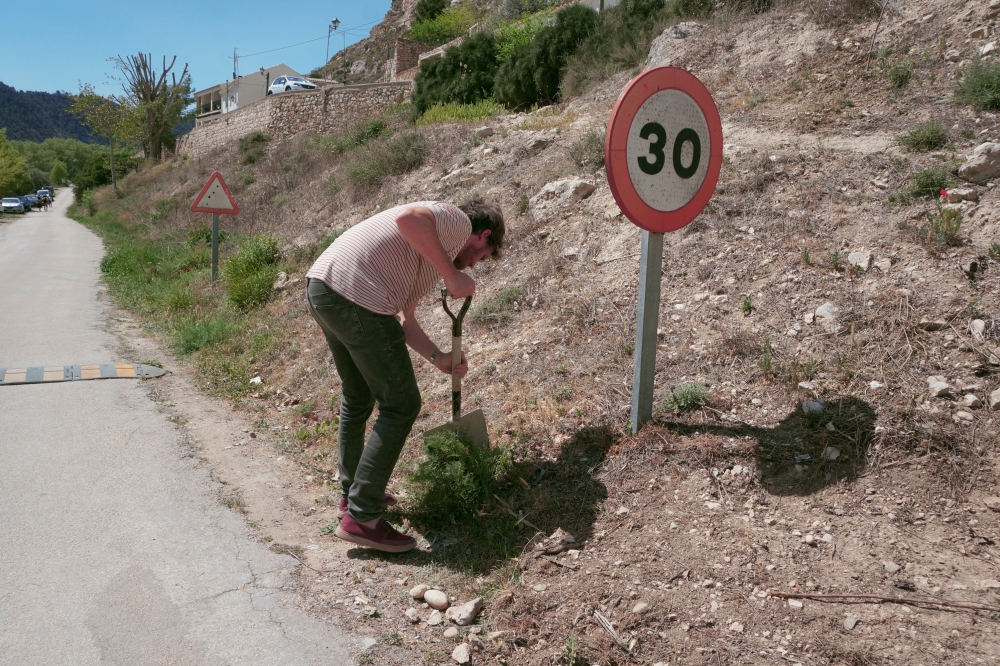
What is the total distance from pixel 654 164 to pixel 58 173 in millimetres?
129721

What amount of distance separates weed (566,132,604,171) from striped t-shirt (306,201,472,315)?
424 centimetres

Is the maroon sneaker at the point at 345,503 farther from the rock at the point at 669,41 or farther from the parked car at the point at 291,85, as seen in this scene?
the parked car at the point at 291,85

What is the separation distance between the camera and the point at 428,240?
3131mm

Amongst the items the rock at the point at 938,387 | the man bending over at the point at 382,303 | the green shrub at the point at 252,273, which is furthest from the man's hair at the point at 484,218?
the green shrub at the point at 252,273

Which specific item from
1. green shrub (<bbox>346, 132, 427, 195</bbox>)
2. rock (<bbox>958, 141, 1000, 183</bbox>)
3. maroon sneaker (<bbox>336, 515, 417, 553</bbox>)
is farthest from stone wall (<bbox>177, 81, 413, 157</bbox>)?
maroon sneaker (<bbox>336, 515, 417, 553</bbox>)

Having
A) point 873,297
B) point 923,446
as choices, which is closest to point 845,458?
point 923,446

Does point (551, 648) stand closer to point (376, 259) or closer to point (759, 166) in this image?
point (376, 259)

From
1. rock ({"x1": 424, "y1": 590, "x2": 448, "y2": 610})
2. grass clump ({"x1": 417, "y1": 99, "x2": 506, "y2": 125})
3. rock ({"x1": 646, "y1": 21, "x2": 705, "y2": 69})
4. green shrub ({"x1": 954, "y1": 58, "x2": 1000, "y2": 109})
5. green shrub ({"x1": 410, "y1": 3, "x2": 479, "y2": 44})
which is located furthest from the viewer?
green shrub ({"x1": 410, "y1": 3, "x2": 479, "y2": 44})

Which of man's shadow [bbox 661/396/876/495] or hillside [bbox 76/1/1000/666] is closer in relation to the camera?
hillside [bbox 76/1/1000/666]

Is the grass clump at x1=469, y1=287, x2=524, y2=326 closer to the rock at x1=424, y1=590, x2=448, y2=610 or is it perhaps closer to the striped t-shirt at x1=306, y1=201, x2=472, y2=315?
the striped t-shirt at x1=306, y1=201, x2=472, y2=315

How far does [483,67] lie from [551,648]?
17.5 meters

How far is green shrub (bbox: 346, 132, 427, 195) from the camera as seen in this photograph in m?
11.3

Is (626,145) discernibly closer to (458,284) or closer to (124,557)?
(458,284)

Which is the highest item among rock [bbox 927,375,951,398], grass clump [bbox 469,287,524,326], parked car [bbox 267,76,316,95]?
parked car [bbox 267,76,316,95]
